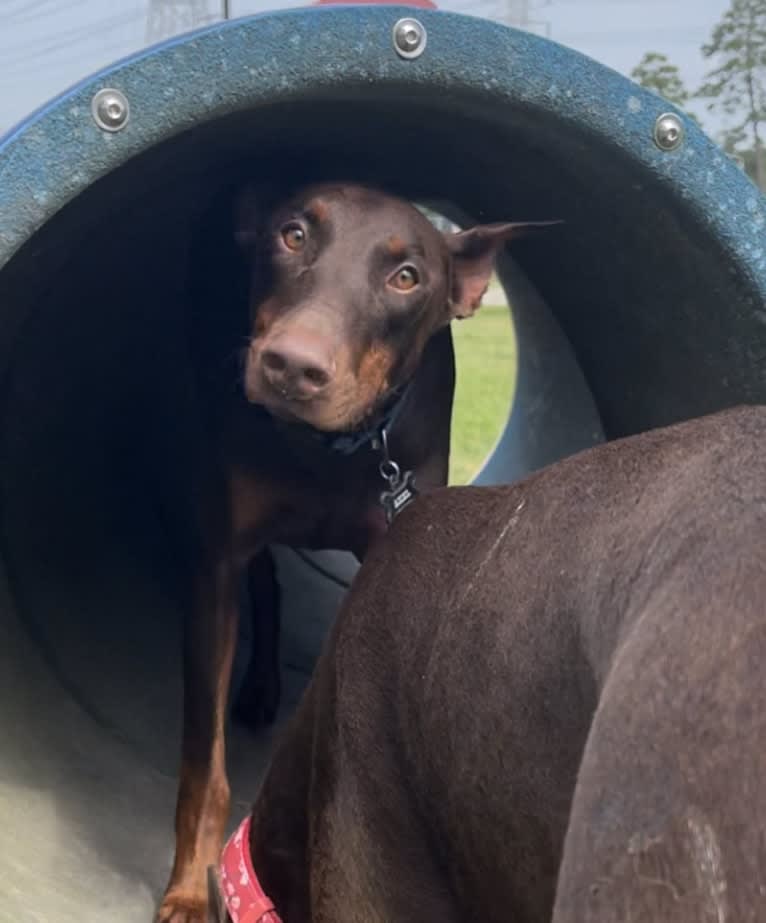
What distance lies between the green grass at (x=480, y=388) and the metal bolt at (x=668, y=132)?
6.23 ft

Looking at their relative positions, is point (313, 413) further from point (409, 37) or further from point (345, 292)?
point (409, 37)

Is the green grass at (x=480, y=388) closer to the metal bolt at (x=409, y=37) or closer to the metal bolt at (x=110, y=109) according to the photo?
the metal bolt at (x=409, y=37)

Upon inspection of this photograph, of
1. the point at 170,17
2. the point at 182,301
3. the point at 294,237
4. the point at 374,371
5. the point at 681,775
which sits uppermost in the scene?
the point at 170,17

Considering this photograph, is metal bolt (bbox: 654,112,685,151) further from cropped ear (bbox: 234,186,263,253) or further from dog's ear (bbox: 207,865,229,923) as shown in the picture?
dog's ear (bbox: 207,865,229,923)

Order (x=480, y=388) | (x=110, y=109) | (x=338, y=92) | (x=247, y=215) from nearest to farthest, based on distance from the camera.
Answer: (x=110, y=109)
(x=338, y=92)
(x=247, y=215)
(x=480, y=388)

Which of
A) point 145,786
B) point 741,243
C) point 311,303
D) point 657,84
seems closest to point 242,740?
point 145,786

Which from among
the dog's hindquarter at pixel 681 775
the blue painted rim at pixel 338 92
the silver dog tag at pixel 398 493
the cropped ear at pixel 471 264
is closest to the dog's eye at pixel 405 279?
the cropped ear at pixel 471 264

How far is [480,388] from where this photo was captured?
33.9 feet

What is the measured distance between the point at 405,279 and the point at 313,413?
48cm

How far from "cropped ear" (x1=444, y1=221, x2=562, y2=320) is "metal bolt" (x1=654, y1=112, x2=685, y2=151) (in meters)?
0.81

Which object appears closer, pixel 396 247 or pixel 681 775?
pixel 681 775

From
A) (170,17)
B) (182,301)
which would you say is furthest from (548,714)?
(170,17)

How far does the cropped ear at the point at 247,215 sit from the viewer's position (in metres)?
3.55

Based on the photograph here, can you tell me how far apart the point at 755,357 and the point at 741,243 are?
12.6 inches
